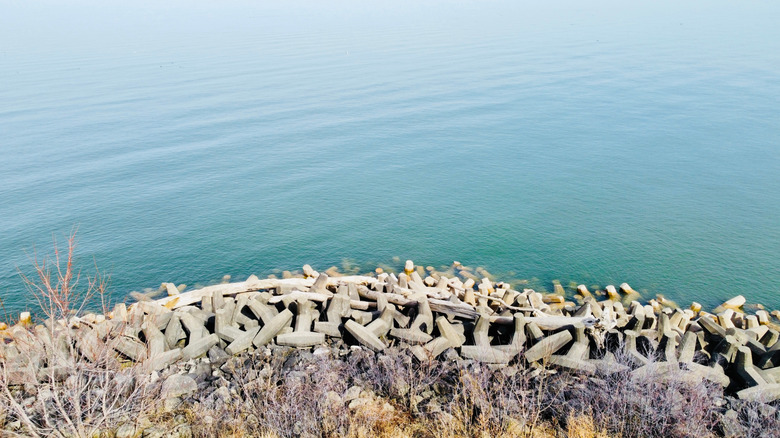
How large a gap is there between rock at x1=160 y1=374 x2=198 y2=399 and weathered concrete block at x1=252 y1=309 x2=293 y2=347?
7.63ft

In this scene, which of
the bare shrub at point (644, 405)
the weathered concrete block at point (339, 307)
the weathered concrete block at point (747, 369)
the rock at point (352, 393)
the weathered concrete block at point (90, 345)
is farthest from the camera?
the weathered concrete block at point (339, 307)

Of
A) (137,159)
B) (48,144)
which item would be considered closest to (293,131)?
(137,159)

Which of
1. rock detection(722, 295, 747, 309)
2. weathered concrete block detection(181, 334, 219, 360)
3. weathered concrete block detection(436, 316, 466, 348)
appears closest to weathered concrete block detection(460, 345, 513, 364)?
weathered concrete block detection(436, 316, 466, 348)

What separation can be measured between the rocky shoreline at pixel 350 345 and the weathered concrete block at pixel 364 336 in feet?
0.10

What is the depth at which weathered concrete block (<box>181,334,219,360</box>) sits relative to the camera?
15.5 metres

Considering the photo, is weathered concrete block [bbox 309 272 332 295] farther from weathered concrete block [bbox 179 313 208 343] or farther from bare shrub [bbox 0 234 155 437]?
bare shrub [bbox 0 234 155 437]

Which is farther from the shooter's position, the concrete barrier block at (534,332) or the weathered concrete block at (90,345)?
the concrete barrier block at (534,332)

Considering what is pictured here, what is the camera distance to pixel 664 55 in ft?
294

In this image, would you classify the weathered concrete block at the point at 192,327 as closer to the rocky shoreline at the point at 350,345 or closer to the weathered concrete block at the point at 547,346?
the rocky shoreline at the point at 350,345

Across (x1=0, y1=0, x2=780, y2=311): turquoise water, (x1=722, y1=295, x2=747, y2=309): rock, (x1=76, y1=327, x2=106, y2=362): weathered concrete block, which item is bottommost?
(x1=722, y1=295, x2=747, y2=309): rock

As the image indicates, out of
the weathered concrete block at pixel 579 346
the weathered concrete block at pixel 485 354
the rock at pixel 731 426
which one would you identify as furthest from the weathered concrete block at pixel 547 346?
the rock at pixel 731 426

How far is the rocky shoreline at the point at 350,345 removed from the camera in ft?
43.8

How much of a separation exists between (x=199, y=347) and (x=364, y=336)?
491cm

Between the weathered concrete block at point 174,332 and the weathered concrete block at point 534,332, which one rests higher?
the weathered concrete block at point 174,332
